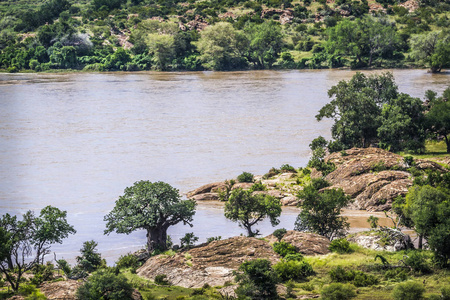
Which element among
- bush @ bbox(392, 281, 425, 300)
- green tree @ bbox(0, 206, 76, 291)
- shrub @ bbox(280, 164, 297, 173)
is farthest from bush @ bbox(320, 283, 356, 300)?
shrub @ bbox(280, 164, 297, 173)

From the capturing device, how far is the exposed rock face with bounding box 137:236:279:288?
29469mm

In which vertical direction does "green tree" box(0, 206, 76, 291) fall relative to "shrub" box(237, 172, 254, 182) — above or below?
above

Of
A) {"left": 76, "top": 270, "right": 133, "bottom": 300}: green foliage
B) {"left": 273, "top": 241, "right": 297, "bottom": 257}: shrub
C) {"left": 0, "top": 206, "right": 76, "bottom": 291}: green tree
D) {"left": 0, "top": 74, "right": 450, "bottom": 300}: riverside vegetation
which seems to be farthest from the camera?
{"left": 273, "top": 241, "right": 297, "bottom": 257}: shrub

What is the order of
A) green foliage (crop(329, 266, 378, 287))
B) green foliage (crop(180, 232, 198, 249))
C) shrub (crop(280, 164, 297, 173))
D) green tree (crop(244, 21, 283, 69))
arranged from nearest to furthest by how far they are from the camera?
green foliage (crop(329, 266, 378, 287))
green foliage (crop(180, 232, 198, 249))
shrub (crop(280, 164, 297, 173))
green tree (crop(244, 21, 283, 69))

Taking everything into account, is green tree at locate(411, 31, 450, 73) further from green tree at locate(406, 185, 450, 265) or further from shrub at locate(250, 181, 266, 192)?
green tree at locate(406, 185, 450, 265)

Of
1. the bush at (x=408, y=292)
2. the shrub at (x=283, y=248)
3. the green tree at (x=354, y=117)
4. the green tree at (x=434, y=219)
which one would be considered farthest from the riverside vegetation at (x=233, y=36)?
the bush at (x=408, y=292)

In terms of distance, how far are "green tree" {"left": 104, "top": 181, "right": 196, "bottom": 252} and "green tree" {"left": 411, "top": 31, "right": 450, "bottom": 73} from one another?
8204cm

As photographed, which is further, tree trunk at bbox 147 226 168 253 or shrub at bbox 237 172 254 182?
shrub at bbox 237 172 254 182

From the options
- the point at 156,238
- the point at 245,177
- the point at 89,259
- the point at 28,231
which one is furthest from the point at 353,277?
the point at 245,177

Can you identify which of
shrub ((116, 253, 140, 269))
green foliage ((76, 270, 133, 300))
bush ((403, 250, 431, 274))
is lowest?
shrub ((116, 253, 140, 269))

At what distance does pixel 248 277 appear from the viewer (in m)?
26.8

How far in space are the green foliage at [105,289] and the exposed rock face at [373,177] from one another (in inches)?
845

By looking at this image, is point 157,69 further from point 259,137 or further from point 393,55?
point 259,137

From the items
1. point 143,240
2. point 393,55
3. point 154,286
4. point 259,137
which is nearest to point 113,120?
point 259,137
